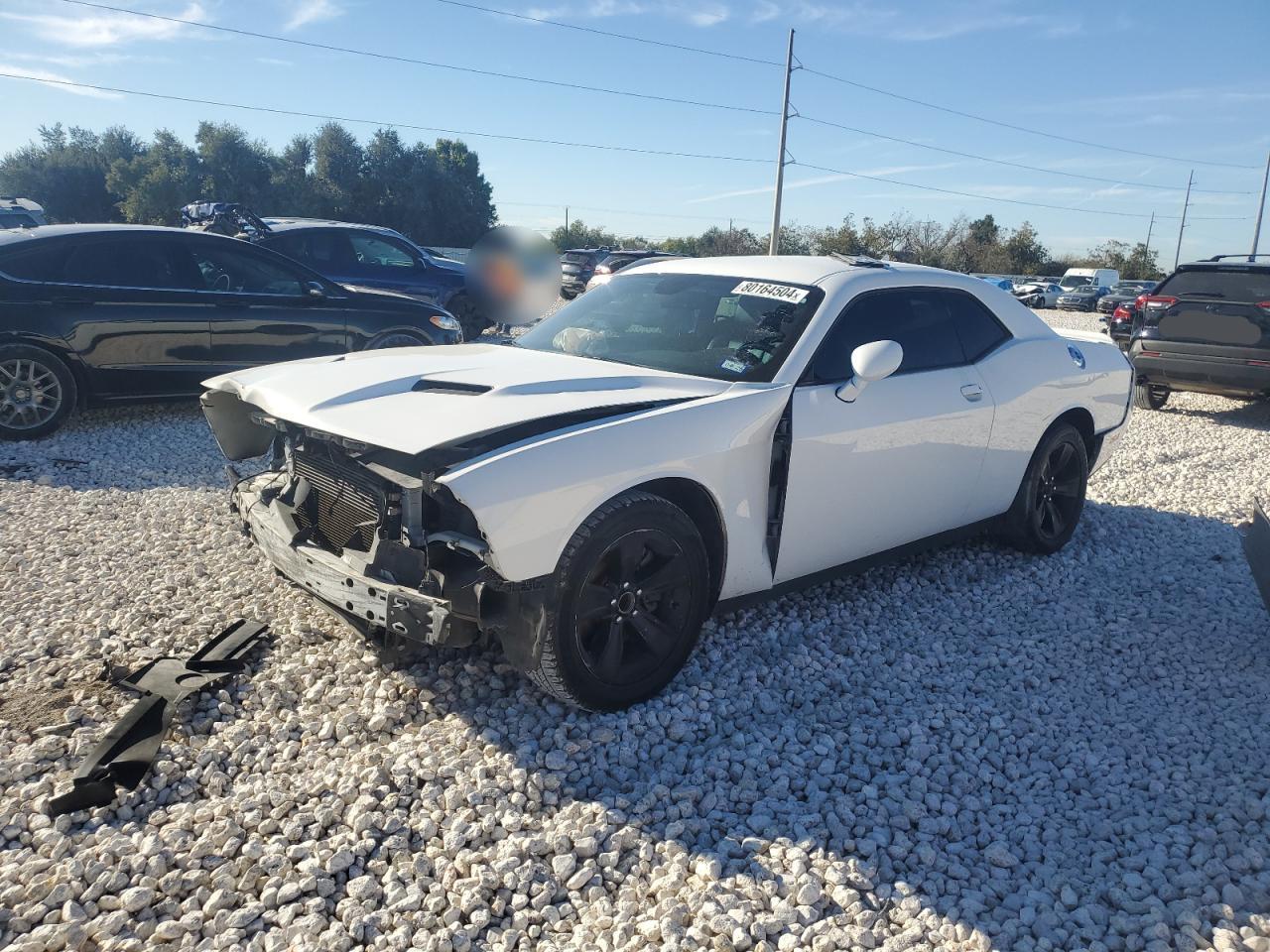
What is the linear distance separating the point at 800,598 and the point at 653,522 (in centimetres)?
157

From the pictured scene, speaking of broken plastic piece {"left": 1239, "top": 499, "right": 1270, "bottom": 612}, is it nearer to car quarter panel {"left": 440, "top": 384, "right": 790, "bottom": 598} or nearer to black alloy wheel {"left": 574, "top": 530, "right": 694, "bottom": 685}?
car quarter panel {"left": 440, "top": 384, "right": 790, "bottom": 598}

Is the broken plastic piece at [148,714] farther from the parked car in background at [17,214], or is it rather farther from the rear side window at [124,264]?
the parked car in background at [17,214]

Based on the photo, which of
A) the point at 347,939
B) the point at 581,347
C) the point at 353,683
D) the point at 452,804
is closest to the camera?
the point at 347,939

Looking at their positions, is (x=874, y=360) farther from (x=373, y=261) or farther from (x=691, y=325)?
(x=373, y=261)

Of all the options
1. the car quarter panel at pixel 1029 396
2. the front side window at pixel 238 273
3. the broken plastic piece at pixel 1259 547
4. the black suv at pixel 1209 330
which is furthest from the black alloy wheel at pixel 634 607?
the black suv at pixel 1209 330

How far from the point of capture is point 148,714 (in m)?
3.14

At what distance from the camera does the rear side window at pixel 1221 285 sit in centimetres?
947

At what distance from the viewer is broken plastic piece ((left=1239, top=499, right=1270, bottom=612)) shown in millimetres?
3789

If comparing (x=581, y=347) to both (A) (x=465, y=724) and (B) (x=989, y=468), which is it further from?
(B) (x=989, y=468)

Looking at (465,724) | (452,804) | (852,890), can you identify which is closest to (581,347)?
(465,724)

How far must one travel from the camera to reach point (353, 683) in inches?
138

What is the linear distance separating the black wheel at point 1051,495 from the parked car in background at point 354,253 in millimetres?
7461

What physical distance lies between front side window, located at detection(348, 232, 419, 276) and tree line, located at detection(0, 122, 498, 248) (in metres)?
34.1

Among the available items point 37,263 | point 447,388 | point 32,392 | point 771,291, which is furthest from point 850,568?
point 37,263
